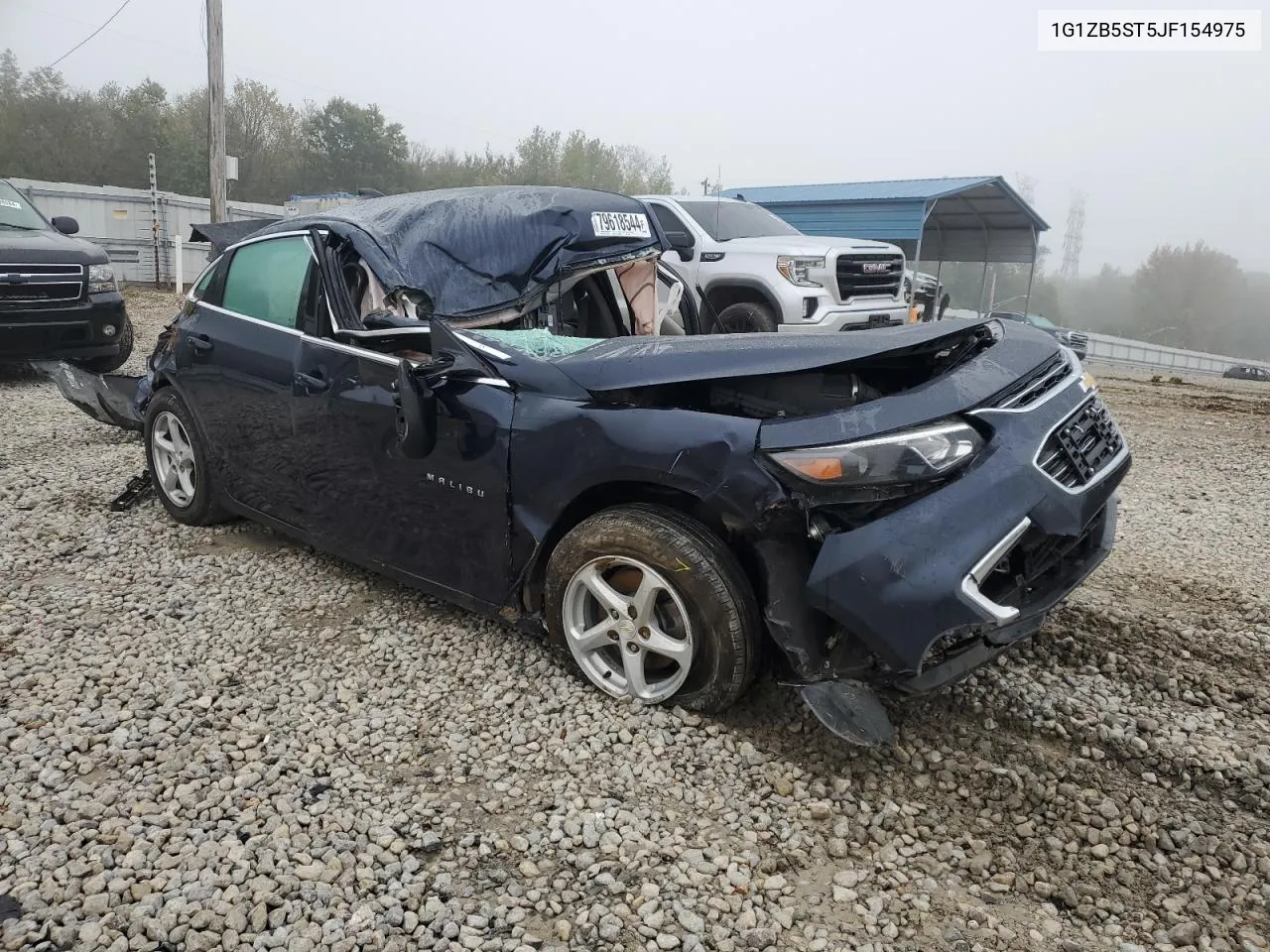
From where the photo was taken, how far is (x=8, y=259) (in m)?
8.31

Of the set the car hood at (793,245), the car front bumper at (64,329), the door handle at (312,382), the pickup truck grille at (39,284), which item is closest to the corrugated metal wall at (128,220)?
the car front bumper at (64,329)

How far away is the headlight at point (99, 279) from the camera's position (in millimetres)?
8977

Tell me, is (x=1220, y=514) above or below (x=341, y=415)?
below

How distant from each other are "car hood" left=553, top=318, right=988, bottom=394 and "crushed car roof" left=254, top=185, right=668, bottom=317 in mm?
980

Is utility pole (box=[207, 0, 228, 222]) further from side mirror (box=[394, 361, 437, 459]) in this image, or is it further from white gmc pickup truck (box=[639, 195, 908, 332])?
side mirror (box=[394, 361, 437, 459])

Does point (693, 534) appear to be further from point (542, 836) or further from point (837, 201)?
point (837, 201)

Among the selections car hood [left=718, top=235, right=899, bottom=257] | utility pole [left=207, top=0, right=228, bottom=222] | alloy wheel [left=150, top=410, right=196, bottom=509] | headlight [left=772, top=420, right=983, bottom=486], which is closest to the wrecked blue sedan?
headlight [left=772, top=420, right=983, bottom=486]

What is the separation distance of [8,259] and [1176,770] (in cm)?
966

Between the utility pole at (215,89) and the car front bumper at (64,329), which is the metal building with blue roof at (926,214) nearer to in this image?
the utility pole at (215,89)

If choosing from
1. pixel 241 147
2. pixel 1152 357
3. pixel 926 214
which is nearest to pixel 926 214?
pixel 926 214

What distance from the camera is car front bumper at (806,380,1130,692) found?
2453 millimetres

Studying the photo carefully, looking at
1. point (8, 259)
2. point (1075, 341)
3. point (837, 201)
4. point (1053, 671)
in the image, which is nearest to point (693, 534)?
point (1053, 671)

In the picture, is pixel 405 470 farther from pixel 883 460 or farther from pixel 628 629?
pixel 883 460

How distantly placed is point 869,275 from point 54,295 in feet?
27.3
